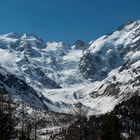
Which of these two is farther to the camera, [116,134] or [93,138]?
[93,138]

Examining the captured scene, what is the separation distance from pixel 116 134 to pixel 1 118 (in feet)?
78.2

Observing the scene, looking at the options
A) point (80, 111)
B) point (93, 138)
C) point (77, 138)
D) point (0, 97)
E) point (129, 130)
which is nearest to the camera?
point (0, 97)

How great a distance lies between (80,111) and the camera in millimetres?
111875

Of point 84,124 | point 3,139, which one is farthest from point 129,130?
Result: point 3,139

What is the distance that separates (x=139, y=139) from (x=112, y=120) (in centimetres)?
4413

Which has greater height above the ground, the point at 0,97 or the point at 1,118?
the point at 0,97

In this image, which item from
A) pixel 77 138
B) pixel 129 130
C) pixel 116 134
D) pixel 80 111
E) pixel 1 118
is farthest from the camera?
pixel 129 130

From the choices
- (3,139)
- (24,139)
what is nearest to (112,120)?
(24,139)

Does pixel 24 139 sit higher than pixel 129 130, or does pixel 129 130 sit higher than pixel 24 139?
pixel 129 130

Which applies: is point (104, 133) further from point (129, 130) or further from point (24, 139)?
point (129, 130)

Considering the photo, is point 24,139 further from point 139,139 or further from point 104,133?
point 139,139

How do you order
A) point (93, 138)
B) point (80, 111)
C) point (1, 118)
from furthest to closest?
point (93, 138), point (80, 111), point (1, 118)

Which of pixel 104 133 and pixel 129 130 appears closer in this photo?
pixel 104 133

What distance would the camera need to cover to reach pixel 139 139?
128125 mm
